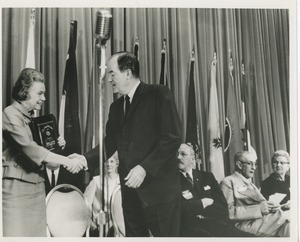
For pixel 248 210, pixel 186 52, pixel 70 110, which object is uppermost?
pixel 186 52

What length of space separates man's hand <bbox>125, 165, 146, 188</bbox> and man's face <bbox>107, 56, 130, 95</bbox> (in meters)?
0.33

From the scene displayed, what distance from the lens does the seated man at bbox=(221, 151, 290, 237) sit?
6.39 ft

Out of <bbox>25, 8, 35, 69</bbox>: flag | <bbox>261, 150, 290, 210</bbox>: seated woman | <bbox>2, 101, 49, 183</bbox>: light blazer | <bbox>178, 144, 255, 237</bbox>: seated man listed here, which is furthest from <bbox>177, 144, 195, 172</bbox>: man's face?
<bbox>25, 8, 35, 69</bbox>: flag

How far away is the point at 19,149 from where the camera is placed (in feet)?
6.29

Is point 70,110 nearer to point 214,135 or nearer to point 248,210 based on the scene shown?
point 214,135

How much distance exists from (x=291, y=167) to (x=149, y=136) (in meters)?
0.63

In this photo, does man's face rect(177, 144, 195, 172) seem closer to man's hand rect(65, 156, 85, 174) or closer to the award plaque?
man's hand rect(65, 156, 85, 174)

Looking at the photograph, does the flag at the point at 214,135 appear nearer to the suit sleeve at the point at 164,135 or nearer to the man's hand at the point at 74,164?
the suit sleeve at the point at 164,135

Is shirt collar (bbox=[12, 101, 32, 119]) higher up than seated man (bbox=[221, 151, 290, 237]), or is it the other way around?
shirt collar (bbox=[12, 101, 32, 119])

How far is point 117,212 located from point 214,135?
53 cm

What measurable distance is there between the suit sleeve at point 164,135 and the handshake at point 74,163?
26cm

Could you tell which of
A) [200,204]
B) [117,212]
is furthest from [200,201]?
[117,212]
